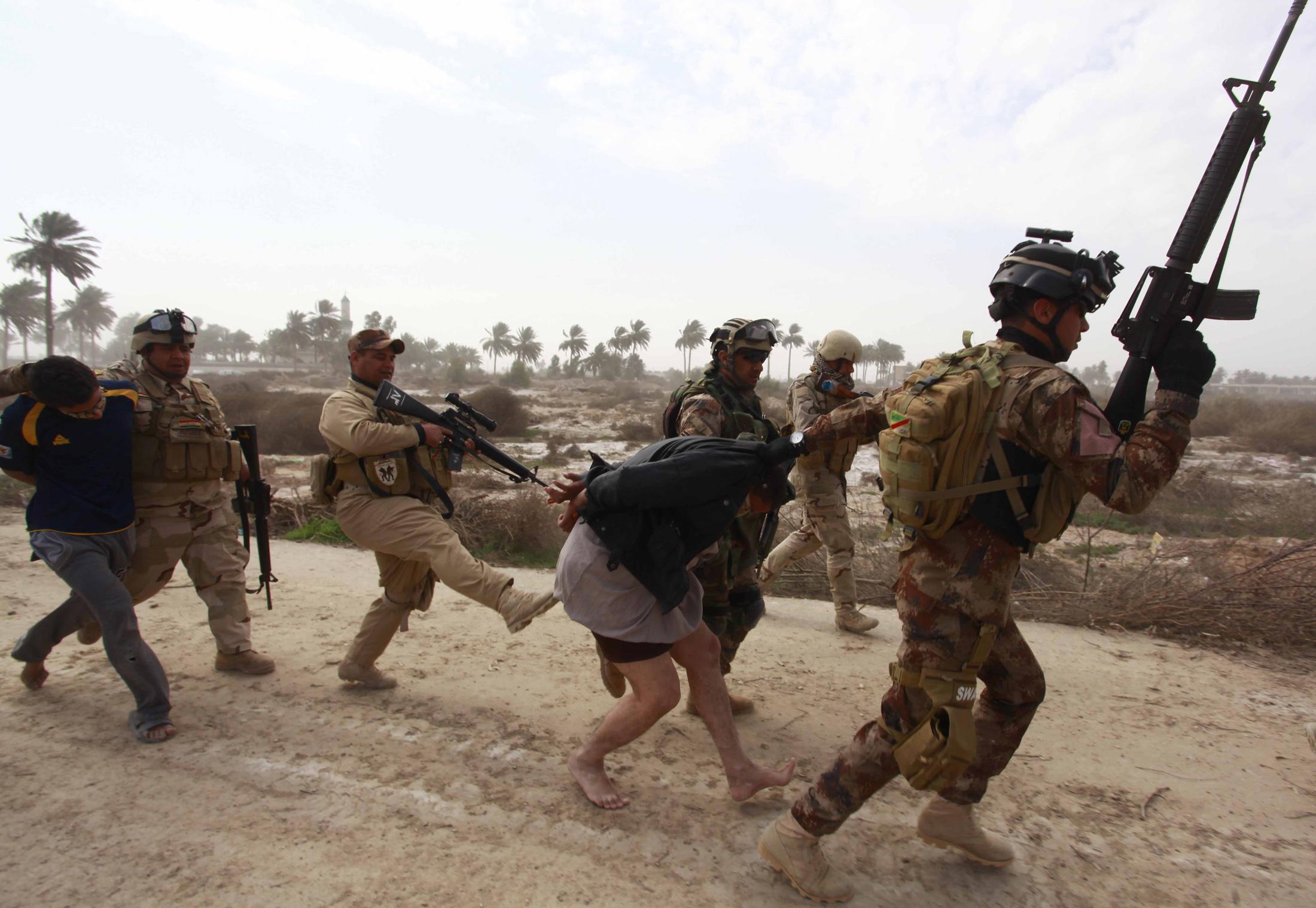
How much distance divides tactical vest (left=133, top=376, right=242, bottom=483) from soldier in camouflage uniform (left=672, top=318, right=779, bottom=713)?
251 centimetres

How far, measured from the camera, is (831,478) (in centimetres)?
512

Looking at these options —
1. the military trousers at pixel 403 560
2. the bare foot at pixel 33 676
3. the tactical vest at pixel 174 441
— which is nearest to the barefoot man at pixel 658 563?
the military trousers at pixel 403 560

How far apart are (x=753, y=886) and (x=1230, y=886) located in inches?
64.9

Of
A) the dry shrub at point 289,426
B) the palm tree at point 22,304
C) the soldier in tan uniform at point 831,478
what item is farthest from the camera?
the palm tree at point 22,304

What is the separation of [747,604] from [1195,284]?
2.18m

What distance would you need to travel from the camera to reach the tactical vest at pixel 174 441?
12.2 feet

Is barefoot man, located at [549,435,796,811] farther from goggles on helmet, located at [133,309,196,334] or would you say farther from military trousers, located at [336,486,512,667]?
goggles on helmet, located at [133,309,196,334]

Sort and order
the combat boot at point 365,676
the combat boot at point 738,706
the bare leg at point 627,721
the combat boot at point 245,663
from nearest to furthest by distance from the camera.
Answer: the bare leg at point 627,721
the combat boot at point 738,706
the combat boot at point 365,676
the combat boot at point 245,663

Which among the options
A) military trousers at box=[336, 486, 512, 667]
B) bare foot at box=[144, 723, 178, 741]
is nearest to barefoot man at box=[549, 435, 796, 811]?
military trousers at box=[336, 486, 512, 667]

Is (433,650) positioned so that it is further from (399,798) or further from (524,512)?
(524,512)

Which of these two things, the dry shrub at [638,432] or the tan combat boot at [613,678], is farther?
the dry shrub at [638,432]

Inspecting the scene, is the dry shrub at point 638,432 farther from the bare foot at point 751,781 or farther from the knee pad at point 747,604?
the bare foot at point 751,781

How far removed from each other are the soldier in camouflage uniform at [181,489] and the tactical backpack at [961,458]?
11.6ft

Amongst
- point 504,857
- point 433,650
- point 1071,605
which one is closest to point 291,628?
Result: point 433,650
